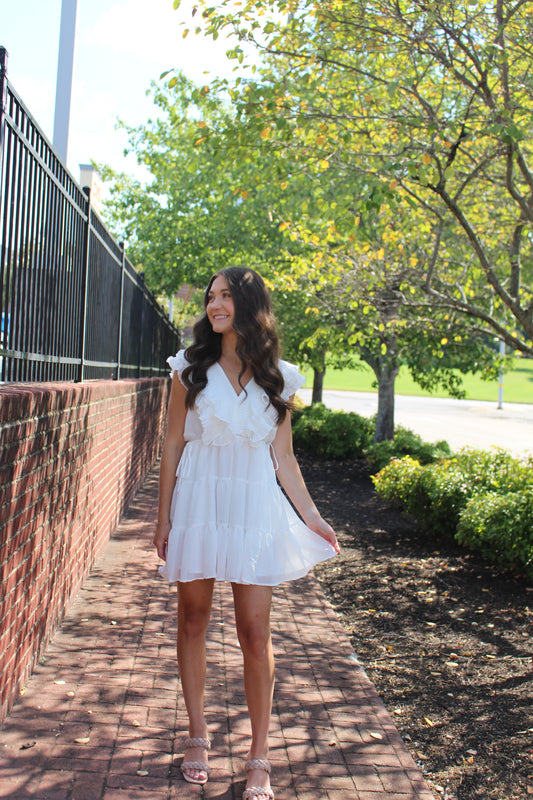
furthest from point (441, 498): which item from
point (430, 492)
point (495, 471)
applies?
point (495, 471)

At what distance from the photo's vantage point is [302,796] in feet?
9.93

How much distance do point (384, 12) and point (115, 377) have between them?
4175 mm

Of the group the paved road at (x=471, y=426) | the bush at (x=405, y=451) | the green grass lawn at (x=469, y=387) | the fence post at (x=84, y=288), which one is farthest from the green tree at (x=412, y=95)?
the green grass lawn at (x=469, y=387)

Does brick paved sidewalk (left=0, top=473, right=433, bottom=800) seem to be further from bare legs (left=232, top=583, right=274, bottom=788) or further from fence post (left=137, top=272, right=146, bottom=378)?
fence post (left=137, top=272, right=146, bottom=378)

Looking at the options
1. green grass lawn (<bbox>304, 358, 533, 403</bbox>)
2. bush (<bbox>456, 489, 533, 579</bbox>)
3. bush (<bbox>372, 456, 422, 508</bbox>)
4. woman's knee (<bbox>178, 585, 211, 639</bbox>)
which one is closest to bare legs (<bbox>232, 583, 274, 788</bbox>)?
woman's knee (<bbox>178, 585, 211, 639</bbox>)

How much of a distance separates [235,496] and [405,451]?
10598 mm

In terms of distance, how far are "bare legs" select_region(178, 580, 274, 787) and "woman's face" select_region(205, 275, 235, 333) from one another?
98 centimetres

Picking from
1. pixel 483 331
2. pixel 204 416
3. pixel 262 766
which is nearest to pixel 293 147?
pixel 483 331

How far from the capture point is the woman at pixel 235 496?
2.95 meters

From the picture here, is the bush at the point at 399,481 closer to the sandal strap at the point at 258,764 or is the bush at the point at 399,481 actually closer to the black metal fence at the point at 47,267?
the black metal fence at the point at 47,267

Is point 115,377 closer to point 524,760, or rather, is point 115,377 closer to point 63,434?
point 63,434

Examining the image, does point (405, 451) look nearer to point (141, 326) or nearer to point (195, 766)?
point (141, 326)

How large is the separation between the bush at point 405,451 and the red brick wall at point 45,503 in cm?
681

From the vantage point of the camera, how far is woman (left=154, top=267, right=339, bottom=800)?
9.68 feet
